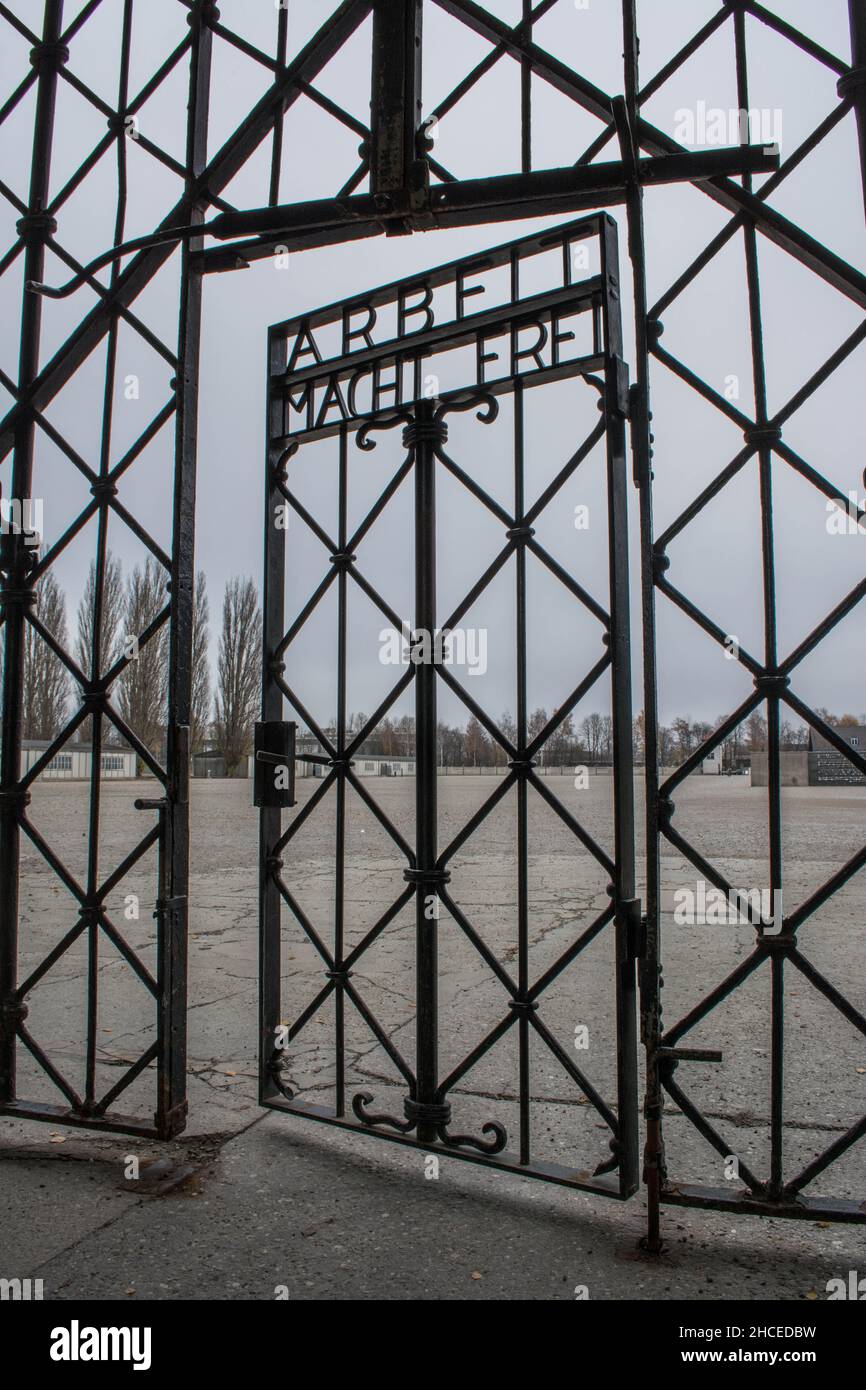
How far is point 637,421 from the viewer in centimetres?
239

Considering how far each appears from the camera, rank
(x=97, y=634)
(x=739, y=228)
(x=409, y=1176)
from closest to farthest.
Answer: (x=739, y=228) → (x=409, y=1176) → (x=97, y=634)

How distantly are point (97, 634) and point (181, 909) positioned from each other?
104cm

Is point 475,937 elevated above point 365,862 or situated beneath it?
elevated above

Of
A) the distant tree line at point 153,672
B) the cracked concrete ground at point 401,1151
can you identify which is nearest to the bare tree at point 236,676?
the distant tree line at point 153,672

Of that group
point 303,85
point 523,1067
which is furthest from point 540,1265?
point 303,85

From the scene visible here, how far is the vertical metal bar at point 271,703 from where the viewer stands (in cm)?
305

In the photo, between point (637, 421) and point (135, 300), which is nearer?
point (637, 421)

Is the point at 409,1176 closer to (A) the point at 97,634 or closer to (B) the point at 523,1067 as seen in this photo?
(B) the point at 523,1067

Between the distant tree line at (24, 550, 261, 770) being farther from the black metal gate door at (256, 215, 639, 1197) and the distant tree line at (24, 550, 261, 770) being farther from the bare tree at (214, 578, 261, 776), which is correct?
the black metal gate door at (256, 215, 639, 1197)

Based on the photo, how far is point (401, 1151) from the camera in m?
2.82

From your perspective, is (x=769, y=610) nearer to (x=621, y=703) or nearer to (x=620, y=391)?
(x=621, y=703)

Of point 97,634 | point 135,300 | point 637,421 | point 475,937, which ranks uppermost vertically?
point 135,300

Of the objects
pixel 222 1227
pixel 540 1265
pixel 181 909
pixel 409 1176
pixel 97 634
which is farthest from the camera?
pixel 97 634

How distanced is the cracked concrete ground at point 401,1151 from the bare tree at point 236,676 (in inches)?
956
